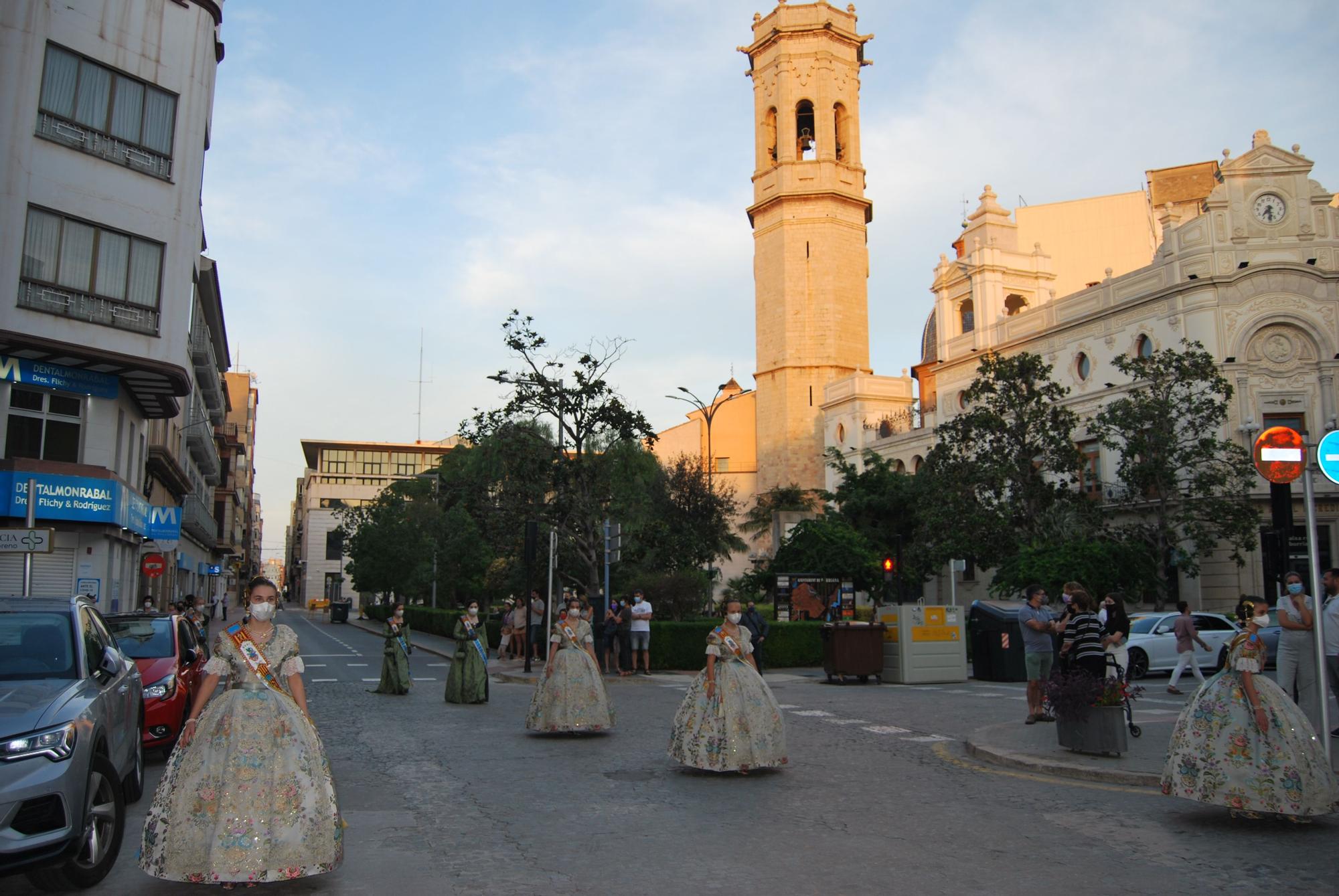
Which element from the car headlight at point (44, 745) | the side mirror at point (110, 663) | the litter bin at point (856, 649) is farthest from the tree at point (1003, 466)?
the car headlight at point (44, 745)

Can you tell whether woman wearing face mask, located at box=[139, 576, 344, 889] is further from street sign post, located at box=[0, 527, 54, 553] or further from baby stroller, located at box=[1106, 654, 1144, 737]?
street sign post, located at box=[0, 527, 54, 553]

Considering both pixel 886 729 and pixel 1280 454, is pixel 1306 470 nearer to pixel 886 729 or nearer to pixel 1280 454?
pixel 1280 454

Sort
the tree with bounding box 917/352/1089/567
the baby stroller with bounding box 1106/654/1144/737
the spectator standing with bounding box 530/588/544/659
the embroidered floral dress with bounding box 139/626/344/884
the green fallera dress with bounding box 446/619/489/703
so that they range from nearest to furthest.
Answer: the embroidered floral dress with bounding box 139/626/344/884, the baby stroller with bounding box 1106/654/1144/737, the green fallera dress with bounding box 446/619/489/703, the spectator standing with bounding box 530/588/544/659, the tree with bounding box 917/352/1089/567

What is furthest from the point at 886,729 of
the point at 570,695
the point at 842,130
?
the point at 842,130

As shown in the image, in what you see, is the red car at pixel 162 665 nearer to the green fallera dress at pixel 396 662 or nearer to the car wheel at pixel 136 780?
the car wheel at pixel 136 780

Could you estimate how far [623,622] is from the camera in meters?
22.9

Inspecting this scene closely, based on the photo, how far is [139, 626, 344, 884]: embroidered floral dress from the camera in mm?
5297

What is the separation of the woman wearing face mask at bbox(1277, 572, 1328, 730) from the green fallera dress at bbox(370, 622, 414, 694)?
12.7 meters

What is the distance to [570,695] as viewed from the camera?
12.2 m

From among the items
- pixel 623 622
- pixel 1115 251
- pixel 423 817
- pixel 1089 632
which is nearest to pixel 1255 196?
pixel 1115 251

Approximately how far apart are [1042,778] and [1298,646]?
3382 mm

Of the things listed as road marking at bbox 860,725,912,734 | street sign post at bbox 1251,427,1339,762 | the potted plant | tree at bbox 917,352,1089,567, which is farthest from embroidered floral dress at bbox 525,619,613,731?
tree at bbox 917,352,1089,567

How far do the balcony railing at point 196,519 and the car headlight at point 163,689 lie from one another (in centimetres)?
2932

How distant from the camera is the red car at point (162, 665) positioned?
10547 millimetres
